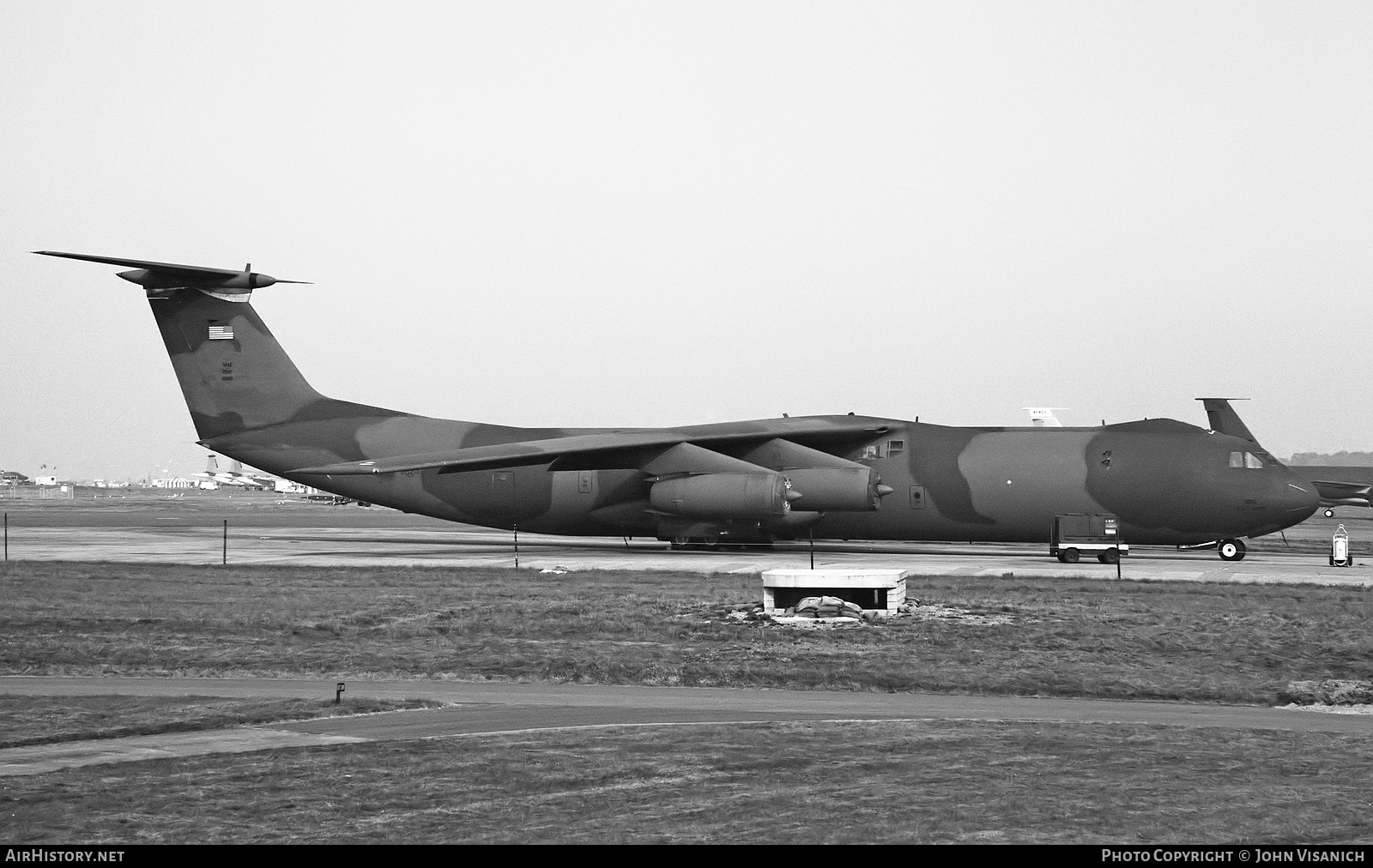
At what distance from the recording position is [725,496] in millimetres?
34031

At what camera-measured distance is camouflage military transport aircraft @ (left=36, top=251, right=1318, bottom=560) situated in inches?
1307

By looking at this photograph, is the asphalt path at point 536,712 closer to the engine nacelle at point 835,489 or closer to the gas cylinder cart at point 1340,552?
the engine nacelle at point 835,489

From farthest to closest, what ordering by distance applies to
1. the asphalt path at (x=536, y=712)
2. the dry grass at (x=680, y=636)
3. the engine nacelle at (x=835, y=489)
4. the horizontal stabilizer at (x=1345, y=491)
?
the horizontal stabilizer at (x=1345, y=491) → the engine nacelle at (x=835, y=489) → the dry grass at (x=680, y=636) → the asphalt path at (x=536, y=712)

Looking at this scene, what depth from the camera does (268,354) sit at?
126 feet

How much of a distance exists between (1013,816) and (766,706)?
201 inches

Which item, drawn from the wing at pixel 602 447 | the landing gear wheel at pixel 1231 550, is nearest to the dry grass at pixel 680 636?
the wing at pixel 602 447

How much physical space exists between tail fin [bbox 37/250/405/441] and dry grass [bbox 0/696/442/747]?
25.6 m

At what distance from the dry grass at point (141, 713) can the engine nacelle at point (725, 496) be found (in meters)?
20.8

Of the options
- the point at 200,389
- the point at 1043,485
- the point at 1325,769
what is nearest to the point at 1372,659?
the point at 1325,769

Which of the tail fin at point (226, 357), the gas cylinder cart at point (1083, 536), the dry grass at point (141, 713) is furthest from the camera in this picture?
the tail fin at point (226, 357)

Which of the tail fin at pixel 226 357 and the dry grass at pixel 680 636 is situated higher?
the tail fin at pixel 226 357

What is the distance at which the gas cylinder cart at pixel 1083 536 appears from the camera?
108 feet

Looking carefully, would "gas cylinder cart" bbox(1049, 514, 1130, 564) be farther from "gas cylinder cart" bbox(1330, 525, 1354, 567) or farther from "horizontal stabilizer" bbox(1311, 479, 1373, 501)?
"horizontal stabilizer" bbox(1311, 479, 1373, 501)

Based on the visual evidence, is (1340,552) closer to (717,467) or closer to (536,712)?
(717,467)
